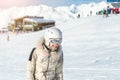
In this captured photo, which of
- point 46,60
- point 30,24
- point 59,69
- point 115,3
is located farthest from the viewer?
point 30,24

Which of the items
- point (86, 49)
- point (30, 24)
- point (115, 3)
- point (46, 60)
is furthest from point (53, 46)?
point (30, 24)

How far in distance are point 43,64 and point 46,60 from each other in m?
0.08

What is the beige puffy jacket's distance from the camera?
5297mm

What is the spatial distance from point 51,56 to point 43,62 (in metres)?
0.14

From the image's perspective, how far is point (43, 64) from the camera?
533cm

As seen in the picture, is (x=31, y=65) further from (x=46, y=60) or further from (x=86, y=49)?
(x=86, y=49)

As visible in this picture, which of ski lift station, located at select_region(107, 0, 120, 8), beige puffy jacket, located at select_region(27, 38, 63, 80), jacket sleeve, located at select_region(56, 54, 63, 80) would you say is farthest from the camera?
ski lift station, located at select_region(107, 0, 120, 8)

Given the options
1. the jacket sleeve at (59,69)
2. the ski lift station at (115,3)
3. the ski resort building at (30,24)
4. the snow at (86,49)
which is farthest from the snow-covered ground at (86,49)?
the ski resort building at (30,24)

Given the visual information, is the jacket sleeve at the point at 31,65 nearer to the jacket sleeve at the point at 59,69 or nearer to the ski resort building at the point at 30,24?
the jacket sleeve at the point at 59,69

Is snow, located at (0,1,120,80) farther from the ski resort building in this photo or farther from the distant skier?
the ski resort building

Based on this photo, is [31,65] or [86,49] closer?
[31,65]

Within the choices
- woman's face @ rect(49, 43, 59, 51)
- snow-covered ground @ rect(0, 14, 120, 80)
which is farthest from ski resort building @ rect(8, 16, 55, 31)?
woman's face @ rect(49, 43, 59, 51)

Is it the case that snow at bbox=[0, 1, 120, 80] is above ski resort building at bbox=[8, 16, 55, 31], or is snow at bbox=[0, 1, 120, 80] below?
above

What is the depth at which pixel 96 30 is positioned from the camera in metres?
37.1
